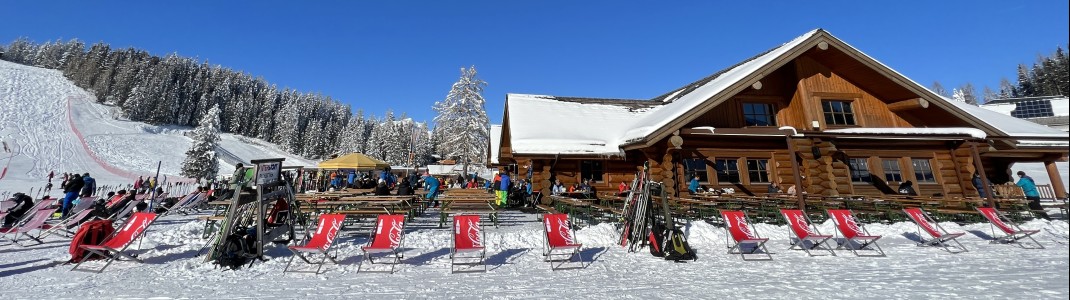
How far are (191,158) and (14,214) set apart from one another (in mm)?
32829

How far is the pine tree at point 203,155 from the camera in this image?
3662 centimetres

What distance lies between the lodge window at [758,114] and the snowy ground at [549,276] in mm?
7513

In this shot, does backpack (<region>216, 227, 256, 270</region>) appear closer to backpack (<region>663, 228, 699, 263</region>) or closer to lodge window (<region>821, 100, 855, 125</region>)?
backpack (<region>663, 228, 699, 263</region>)

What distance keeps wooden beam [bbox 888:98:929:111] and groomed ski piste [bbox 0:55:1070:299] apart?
17.1ft

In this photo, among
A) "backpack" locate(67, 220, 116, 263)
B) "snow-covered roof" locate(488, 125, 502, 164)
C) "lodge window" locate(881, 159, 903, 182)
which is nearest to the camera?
"backpack" locate(67, 220, 116, 263)

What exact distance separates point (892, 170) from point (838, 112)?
9.18 ft

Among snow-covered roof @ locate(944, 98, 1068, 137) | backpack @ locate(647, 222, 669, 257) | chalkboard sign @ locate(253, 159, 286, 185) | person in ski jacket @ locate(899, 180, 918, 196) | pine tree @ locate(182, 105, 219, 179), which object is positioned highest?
pine tree @ locate(182, 105, 219, 179)

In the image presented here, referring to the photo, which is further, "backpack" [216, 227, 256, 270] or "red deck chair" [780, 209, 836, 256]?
"red deck chair" [780, 209, 836, 256]

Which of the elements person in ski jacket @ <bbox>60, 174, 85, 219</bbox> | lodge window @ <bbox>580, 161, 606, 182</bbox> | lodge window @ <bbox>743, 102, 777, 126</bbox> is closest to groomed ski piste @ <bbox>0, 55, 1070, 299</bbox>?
person in ski jacket @ <bbox>60, 174, 85, 219</bbox>

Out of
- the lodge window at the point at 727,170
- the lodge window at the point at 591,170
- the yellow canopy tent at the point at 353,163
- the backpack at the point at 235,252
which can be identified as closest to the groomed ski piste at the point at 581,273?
Result: the backpack at the point at 235,252

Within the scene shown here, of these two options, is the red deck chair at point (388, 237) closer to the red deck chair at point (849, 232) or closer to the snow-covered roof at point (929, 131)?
the red deck chair at point (849, 232)

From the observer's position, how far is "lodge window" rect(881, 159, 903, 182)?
1516 centimetres

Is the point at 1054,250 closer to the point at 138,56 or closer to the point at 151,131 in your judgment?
the point at 151,131

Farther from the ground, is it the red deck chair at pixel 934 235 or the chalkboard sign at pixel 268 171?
the chalkboard sign at pixel 268 171
